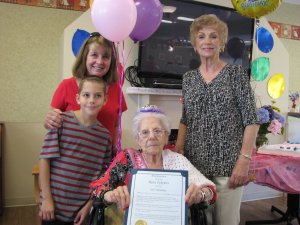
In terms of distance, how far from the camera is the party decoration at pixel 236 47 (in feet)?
11.7

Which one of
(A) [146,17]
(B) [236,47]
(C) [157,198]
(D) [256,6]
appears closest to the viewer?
(C) [157,198]

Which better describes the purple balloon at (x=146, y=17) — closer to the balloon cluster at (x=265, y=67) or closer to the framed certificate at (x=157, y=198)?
the framed certificate at (x=157, y=198)

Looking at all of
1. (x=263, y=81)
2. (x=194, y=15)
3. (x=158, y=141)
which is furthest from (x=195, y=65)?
(x=158, y=141)

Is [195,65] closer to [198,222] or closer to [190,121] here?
[190,121]

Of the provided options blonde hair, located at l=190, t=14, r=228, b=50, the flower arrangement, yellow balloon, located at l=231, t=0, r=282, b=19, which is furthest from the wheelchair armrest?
yellow balloon, located at l=231, t=0, r=282, b=19

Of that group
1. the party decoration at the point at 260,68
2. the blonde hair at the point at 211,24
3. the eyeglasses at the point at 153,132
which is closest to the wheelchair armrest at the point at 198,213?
the eyeglasses at the point at 153,132

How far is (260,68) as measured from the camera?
12.7 ft

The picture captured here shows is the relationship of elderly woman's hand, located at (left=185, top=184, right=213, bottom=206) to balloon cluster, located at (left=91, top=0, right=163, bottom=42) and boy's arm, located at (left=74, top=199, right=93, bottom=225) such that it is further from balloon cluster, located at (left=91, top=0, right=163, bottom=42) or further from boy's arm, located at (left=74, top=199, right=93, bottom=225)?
balloon cluster, located at (left=91, top=0, right=163, bottom=42)

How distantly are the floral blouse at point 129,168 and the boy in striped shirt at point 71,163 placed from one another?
90 millimetres

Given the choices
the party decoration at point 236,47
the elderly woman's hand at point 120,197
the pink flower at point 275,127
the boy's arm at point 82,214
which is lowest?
the boy's arm at point 82,214

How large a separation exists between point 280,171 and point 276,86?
196 centimetres

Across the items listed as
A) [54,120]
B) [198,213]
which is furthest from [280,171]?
[54,120]

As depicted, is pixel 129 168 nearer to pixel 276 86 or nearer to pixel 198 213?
pixel 198 213

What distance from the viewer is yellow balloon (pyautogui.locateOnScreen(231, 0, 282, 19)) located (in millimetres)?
2277
